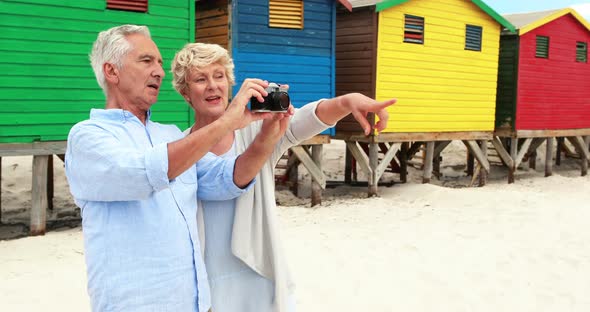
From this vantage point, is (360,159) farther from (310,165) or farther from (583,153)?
(583,153)

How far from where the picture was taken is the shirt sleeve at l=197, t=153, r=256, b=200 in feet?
7.16

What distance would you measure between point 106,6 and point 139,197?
26.7ft

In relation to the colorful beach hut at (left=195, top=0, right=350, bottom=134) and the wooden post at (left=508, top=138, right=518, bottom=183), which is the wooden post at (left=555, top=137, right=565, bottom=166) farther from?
the colorful beach hut at (left=195, top=0, right=350, bottom=134)

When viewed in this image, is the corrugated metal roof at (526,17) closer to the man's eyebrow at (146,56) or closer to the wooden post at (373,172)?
the wooden post at (373,172)

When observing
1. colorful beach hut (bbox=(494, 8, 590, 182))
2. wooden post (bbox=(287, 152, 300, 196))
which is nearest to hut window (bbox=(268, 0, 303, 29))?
wooden post (bbox=(287, 152, 300, 196))

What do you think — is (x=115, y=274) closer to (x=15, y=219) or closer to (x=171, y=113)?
(x=171, y=113)

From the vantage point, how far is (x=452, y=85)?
46.1 ft

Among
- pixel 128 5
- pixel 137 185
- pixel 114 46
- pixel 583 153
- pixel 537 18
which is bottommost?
pixel 583 153

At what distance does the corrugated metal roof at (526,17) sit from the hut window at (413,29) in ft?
13.4

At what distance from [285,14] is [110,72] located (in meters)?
9.58

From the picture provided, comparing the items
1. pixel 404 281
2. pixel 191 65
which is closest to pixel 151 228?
pixel 191 65

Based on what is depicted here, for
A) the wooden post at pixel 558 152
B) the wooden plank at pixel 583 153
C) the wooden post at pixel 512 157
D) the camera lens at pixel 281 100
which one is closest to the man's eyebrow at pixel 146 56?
the camera lens at pixel 281 100

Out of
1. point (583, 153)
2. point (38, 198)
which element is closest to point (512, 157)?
point (583, 153)

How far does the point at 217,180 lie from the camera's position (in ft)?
7.21
